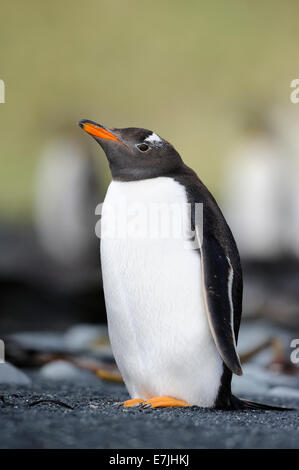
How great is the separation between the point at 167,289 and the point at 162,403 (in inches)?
11.5

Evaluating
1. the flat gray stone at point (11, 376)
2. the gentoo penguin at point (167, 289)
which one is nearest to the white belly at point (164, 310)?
the gentoo penguin at point (167, 289)

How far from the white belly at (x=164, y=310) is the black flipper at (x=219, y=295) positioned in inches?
1.5

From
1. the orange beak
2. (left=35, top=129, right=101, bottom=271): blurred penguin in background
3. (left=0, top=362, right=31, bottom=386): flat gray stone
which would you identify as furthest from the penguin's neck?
(left=35, top=129, right=101, bottom=271): blurred penguin in background

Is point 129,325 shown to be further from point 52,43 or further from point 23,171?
point 52,43

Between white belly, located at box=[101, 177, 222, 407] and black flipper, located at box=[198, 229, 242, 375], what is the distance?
38mm

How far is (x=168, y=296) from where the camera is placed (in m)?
2.16

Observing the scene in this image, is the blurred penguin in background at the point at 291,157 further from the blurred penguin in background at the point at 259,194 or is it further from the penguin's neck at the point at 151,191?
the penguin's neck at the point at 151,191

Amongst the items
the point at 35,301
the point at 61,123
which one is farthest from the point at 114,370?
the point at 61,123

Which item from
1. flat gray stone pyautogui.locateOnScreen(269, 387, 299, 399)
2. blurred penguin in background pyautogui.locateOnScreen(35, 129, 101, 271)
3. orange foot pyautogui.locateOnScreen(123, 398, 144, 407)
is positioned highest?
orange foot pyautogui.locateOnScreen(123, 398, 144, 407)

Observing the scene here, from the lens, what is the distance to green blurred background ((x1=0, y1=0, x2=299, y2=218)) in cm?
1622

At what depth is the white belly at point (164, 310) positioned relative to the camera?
84.7 inches

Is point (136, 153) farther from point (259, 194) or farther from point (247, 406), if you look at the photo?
point (259, 194)

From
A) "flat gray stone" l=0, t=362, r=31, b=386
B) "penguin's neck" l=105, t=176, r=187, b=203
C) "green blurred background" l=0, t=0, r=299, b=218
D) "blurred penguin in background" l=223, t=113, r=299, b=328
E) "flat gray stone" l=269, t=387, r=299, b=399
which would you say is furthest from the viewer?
"green blurred background" l=0, t=0, r=299, b=218

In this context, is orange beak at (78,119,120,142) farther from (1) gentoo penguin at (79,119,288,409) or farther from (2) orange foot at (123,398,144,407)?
(2) orange foot at (123,398,144,407)
